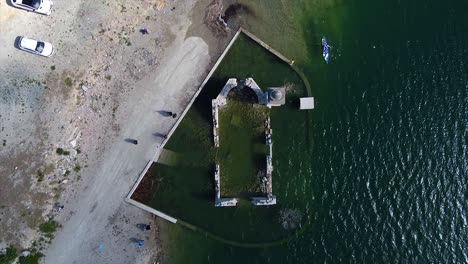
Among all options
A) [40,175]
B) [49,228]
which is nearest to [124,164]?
[40,175]

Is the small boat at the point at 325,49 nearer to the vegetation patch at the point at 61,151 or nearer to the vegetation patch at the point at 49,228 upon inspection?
the vegetation patch at the point at 61,151

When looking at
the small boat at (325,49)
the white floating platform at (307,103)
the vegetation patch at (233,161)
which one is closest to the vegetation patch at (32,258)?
the vegetation patch at (233,161)

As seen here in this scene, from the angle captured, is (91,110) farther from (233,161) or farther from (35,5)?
(233,161)

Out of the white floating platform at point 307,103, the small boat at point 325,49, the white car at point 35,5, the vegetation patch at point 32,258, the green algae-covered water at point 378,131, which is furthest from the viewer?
the small boat at point 325,49

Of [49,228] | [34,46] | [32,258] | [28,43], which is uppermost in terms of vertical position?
[28,43]

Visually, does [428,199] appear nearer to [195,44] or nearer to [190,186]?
[190,186]

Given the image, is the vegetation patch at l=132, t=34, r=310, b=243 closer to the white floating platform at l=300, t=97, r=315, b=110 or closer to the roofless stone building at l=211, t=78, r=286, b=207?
the roofless stone building at l=211, t=78, r=286, b=207

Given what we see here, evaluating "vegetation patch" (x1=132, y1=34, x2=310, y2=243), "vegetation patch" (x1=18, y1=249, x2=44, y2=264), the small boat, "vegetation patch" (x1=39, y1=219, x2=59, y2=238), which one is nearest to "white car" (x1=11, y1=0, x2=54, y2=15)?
"vegetation patch" (x1=132, y1=34, x2=310, y2=243)
